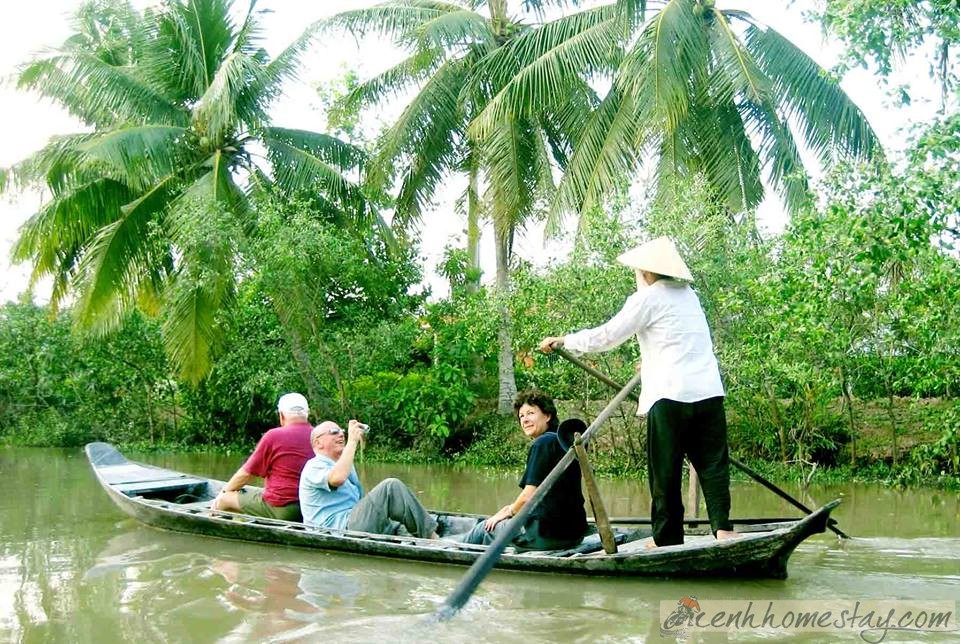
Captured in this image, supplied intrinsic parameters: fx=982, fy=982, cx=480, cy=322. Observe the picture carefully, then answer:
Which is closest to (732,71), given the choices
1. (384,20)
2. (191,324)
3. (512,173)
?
(512,173)

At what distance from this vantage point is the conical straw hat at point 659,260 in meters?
5.64

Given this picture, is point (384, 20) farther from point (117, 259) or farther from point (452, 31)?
point (117, 259)

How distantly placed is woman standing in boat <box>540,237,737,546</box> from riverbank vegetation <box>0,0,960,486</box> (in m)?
3.69

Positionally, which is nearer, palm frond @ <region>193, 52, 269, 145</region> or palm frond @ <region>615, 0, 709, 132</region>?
palm frond @ <region>615, 0, 709, 132</region>

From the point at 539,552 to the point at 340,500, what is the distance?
1.72 metres

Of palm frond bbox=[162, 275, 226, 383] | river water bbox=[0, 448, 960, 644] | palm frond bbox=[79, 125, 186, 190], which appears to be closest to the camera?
river water bbox=[0, 448, 960, 644]

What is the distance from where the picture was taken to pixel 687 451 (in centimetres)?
572

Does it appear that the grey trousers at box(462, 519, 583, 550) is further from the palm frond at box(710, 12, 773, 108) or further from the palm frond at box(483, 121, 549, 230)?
the palm frond at box(483, 121, 549, 230)

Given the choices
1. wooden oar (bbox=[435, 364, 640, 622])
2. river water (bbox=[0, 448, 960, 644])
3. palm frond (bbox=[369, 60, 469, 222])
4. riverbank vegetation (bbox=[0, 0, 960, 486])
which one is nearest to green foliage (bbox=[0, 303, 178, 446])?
riverbank vegetation (bbox=[0, 0, 960, 486])

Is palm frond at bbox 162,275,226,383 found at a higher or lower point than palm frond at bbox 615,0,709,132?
lower

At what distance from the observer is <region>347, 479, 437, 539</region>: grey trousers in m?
6.73

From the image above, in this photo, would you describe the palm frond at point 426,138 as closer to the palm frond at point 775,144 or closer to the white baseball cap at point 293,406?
the palm frond at point 775,144

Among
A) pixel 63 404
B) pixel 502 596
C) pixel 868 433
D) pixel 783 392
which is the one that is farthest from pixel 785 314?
pixel 63 404

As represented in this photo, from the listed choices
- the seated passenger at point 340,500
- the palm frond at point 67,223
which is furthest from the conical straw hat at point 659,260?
the palm frond at point 67,223
